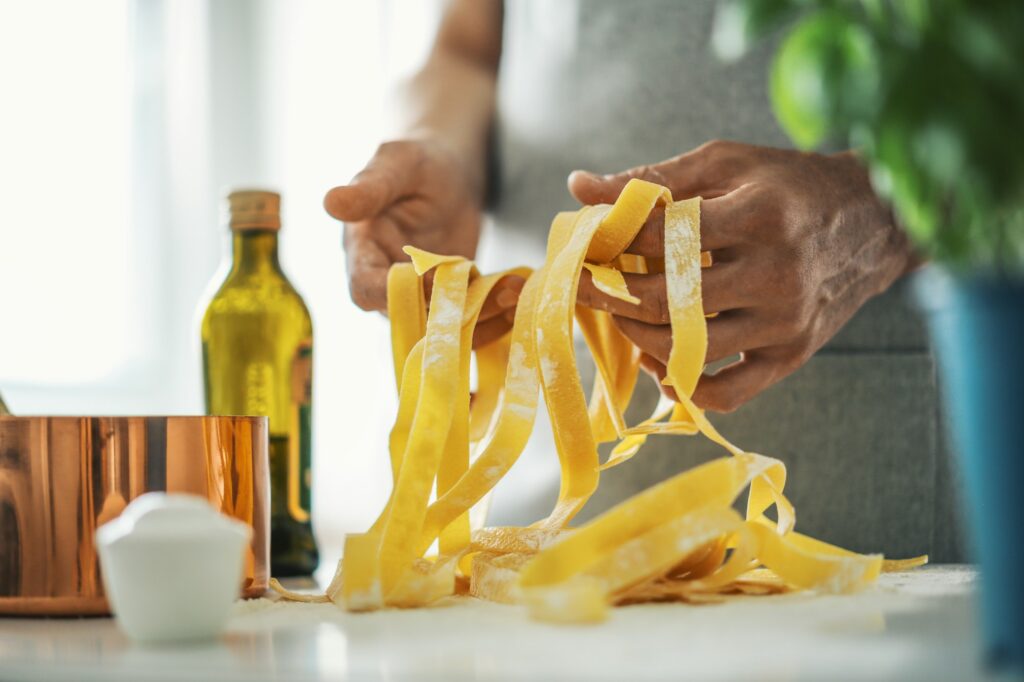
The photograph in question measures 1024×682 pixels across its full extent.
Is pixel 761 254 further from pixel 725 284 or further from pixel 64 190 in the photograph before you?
pixel 64 190

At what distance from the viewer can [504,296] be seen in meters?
0.65

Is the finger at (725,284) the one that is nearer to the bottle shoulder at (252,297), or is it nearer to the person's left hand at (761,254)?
the person's left hand at (761,254)

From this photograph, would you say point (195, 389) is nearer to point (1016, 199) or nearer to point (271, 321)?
point (271, 321)

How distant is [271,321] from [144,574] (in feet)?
1.51

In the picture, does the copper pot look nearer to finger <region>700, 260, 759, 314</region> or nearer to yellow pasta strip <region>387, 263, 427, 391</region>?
yellow pasta strip <region>387, 263, 427, 391</region>

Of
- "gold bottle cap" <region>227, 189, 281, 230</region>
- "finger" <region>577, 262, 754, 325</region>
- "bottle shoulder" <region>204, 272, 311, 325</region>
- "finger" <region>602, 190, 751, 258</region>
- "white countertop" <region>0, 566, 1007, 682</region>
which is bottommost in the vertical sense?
"white countertop" <region>0, 566, 1007, 682</region>

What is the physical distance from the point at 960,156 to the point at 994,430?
9 centimetres

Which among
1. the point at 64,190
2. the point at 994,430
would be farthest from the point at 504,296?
the point at 64,190

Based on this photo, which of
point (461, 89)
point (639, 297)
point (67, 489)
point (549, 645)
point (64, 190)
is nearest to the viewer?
point (549, 645)

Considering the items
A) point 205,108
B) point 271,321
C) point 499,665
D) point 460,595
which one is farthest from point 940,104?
point 205,108

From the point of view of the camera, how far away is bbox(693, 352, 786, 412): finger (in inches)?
29.2

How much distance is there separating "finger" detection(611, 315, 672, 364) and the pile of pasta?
0.04 m

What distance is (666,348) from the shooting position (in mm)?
659

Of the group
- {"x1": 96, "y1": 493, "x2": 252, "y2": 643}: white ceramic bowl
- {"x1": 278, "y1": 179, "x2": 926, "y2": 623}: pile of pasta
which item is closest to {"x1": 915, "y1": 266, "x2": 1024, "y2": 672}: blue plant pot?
{"x1": 278, "y1": 179, "x2": 926, "y2": 623}: pile of pasta
